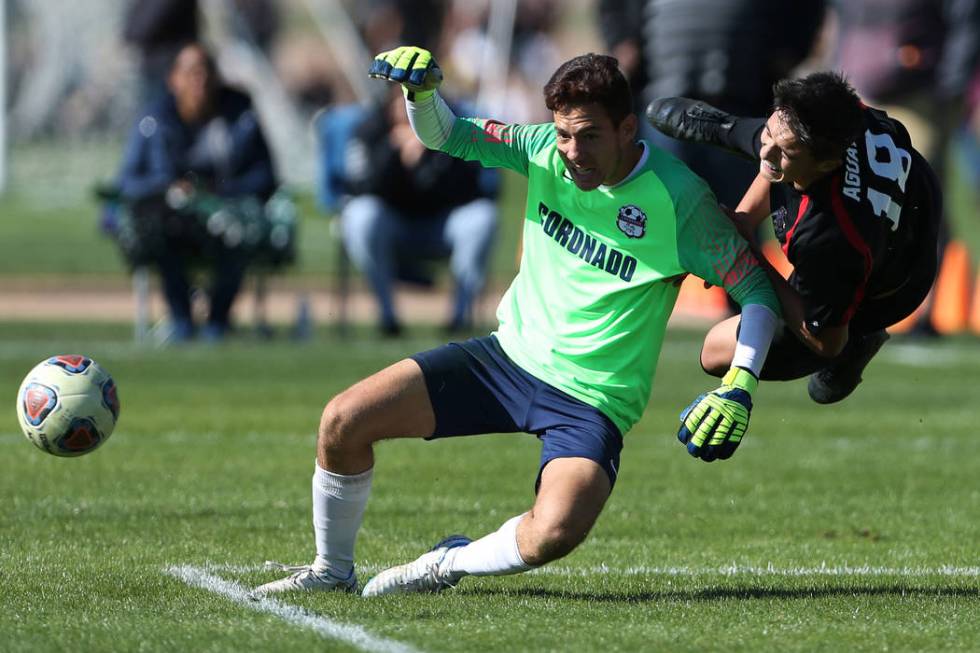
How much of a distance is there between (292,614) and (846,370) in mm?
2737

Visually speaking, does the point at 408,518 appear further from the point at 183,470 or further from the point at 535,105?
the point at 535,105

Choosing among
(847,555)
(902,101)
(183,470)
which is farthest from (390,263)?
(847,555)

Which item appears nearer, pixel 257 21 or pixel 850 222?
pixel 850 222

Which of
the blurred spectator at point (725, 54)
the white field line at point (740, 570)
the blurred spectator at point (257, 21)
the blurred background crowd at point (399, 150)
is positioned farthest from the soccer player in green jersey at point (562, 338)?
the blurred spectator at point (257, 21)

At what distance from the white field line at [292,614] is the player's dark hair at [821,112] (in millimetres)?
2197

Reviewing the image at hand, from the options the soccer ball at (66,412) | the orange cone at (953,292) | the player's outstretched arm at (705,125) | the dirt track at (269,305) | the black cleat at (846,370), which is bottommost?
the dirt track at (269,305)

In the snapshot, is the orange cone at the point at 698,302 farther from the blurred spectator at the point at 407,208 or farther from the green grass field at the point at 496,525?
the green grass field at the point at 496,525

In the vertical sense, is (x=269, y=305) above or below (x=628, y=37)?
below

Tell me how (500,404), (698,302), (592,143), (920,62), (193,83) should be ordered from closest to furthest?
1. (592,143)
2. (500,404)
3. (193,83)
4. (920,62)
5. (698,302)

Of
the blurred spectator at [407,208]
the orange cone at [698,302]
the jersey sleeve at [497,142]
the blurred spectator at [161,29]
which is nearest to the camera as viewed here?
the jersey sleeve at [497,142]

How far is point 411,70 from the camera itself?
622cm

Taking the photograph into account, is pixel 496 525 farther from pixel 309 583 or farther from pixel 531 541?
pixel 531 541

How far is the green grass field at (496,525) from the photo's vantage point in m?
5.57

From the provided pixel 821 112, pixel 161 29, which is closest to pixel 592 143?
pixel 821 112
